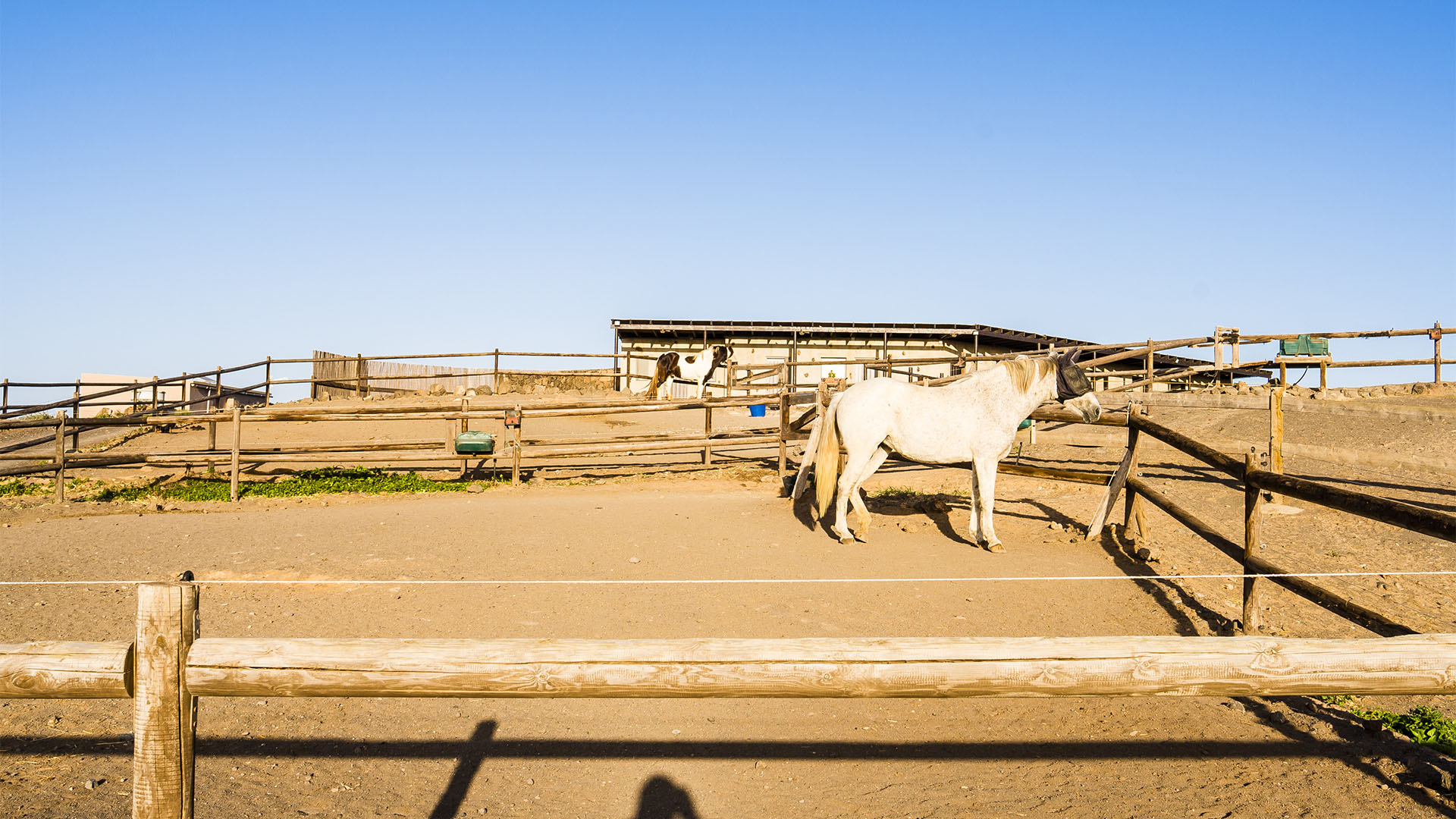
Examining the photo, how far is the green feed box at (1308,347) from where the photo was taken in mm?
14391

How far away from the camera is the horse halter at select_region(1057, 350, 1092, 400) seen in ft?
25.7

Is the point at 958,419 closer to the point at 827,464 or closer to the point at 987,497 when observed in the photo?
the point at 987,497

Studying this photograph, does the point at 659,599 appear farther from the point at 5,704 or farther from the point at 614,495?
the point at 614,495

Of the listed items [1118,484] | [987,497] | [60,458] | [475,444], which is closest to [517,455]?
[475,444]

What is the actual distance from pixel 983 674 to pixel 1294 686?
85cm

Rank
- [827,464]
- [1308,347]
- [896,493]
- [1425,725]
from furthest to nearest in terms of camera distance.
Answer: [1308,347], [896,493], [827,464], [1425,725]

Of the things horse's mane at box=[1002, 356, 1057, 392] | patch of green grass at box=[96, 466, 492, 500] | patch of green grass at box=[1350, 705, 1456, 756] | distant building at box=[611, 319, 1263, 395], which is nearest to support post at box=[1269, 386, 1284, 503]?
horse's mane at box=[1002, 356, 1057, 392]

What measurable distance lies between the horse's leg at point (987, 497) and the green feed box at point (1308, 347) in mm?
9627

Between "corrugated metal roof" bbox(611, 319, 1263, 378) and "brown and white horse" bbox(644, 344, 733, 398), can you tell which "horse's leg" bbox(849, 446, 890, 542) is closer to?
"brown and white horse" bbox(644, 344, 733, 398)

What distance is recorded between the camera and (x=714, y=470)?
13492 mm

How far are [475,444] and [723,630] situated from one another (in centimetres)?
811

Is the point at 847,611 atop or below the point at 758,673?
below

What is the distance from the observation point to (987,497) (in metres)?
7.84

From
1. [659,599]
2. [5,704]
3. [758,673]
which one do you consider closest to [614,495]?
[659,599]
